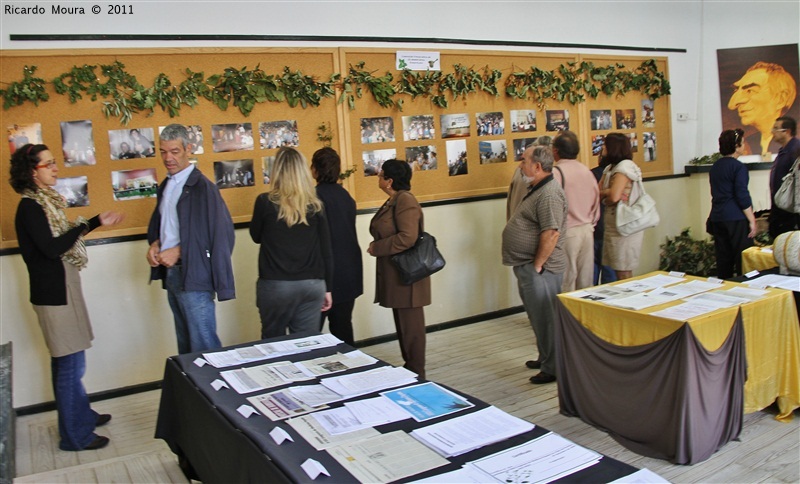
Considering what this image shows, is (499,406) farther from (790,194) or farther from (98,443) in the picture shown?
(790,194)

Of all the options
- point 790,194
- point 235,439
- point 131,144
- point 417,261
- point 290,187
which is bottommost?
point 235,439

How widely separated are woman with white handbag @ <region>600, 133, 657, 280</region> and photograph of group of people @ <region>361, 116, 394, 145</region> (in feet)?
5.93

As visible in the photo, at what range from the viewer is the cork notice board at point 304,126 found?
4.42m

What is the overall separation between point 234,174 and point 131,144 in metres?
0.77

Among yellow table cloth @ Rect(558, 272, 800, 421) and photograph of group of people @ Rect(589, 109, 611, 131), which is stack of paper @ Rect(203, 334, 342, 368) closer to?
yellow table cloth @ Rect(558, 272, 800, 421)

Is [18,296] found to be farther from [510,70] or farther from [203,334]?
[510,70]

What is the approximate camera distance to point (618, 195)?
17.5ft

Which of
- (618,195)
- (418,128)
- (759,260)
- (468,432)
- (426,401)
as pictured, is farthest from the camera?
(418,128)

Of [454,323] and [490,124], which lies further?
[490,124]

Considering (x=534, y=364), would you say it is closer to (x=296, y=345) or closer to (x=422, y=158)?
(x=422, y=158)

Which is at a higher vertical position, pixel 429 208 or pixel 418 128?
pixel 418 128

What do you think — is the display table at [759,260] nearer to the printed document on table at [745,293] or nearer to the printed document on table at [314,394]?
the printed document on table at [745,293]

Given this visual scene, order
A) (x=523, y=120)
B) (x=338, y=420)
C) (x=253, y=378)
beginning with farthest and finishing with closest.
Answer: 1. (x=523, y=120)
2. (x=253, y=378)
3. (x=338, y=420)

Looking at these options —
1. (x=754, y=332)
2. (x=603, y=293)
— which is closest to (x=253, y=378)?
(x=603, y=293)
